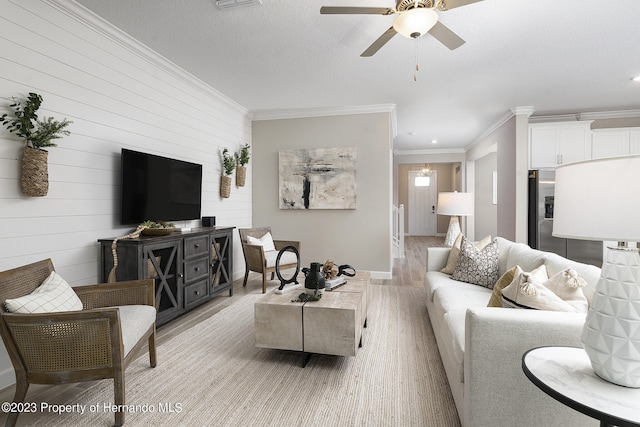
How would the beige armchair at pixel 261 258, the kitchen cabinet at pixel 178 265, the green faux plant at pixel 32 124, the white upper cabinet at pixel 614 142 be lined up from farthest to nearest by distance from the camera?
the white upper cabinet at pixel 614 142, the beige armchair at pixel 261 258, the kitchen cabinet at pixel 178 265, the green faux plant at pixel 32 124

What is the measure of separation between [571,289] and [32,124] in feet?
11.0

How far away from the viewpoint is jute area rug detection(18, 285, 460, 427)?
1.71 metres

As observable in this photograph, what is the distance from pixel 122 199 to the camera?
9.19ft

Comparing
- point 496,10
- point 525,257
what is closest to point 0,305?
point 525,257

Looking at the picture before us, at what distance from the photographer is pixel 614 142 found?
4730 mm

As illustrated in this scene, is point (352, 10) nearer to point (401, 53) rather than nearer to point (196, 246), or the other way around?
point (401, 53)

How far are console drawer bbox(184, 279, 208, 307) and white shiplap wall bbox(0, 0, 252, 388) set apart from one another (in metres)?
0.79

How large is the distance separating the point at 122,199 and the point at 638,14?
440 cm

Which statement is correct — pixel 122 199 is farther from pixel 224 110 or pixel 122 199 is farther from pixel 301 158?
pixel 301 158

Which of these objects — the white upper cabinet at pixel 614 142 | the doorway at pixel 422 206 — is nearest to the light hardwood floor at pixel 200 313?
the white upper cabinet at pixel 614 142

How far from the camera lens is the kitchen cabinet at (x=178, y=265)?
2.58 meters

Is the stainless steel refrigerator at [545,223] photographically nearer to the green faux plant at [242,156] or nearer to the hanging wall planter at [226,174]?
the green faux plant at [242,156]

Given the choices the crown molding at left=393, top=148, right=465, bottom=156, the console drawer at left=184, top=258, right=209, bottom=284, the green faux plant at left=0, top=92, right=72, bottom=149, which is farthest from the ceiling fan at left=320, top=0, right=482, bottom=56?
the crown molding at left=393, top=148, right=465, bottom=156

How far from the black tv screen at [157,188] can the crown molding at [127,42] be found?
3.16ft
